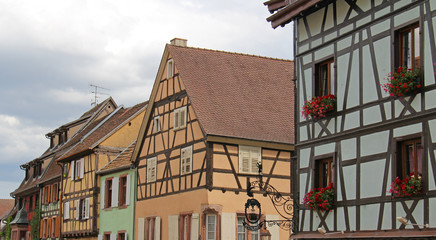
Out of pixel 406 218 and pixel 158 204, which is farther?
pixel 158 204

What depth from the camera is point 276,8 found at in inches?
856

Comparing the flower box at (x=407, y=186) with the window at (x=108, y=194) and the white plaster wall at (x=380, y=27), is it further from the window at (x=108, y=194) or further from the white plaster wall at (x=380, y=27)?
the window at (x=108, y=194)

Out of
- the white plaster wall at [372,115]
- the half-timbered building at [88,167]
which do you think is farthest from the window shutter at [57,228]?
the white plaster wall at [372,115]

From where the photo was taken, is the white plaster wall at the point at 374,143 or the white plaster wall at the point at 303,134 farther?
the white plaster wall at the point at 303,134

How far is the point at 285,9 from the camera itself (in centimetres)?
2036

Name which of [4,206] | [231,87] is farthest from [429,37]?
[4,206]

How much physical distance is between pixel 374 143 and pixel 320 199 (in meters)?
2.19

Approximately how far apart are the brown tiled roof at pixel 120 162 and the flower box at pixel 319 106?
1835 centimetres

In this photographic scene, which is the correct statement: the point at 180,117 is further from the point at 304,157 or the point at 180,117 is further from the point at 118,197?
the point at 304,157

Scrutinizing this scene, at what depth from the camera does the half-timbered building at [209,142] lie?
28.9 meters

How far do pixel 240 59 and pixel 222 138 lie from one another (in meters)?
6.59

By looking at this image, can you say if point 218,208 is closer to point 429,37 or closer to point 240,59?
point 240,59

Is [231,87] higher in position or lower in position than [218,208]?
higher

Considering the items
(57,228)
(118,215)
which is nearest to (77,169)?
(57,228)
